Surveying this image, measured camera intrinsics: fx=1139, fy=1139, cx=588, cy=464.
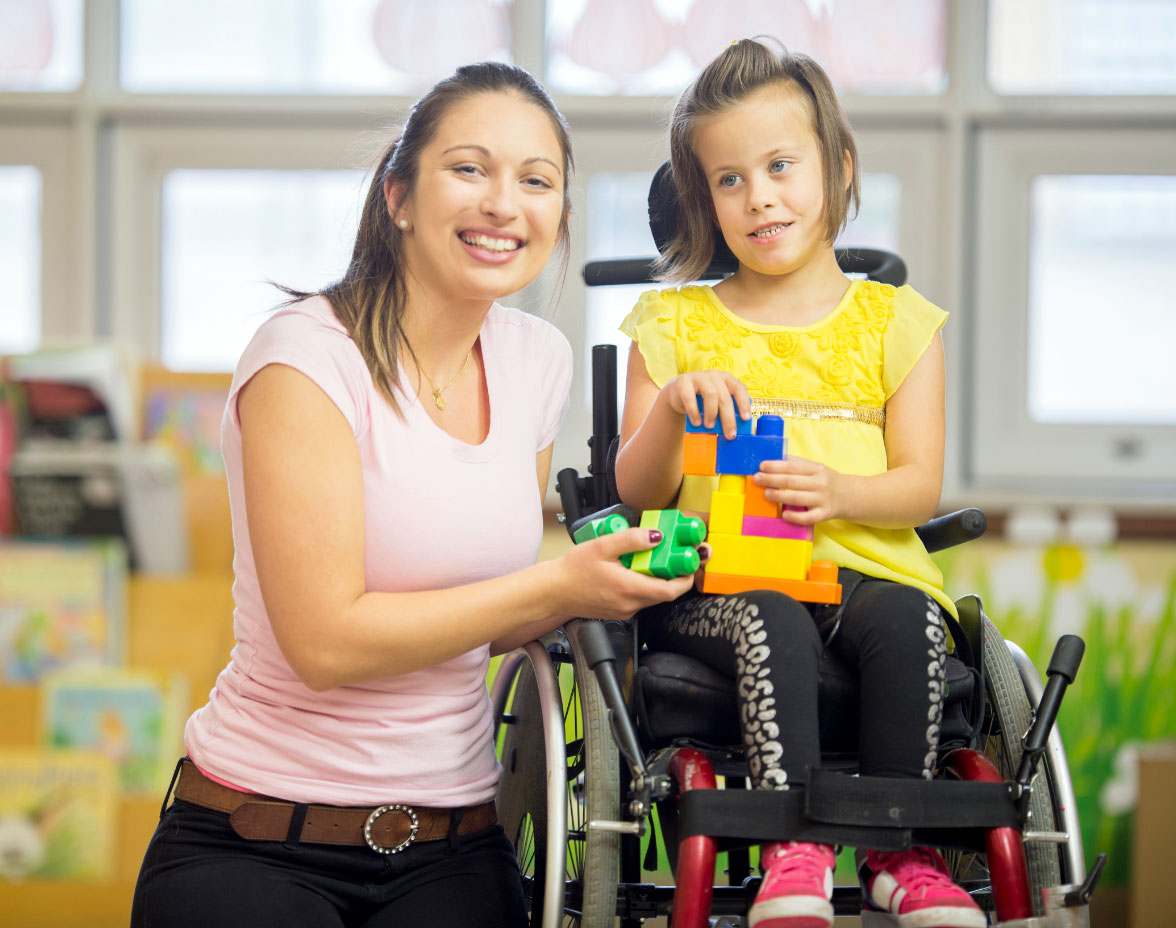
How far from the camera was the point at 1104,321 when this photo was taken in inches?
112

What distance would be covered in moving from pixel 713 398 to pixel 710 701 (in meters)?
0.31

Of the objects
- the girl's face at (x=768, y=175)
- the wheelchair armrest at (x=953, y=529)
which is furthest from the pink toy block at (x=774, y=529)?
the girl's face at (x=768, y=175)

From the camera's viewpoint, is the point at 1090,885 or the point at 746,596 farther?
the point at 746,596

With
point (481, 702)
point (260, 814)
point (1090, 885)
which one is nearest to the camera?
point (1090, 885)

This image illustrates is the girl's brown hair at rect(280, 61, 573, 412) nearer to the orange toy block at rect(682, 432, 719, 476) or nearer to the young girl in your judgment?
the young girl

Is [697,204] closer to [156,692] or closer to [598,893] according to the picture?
[598,893]

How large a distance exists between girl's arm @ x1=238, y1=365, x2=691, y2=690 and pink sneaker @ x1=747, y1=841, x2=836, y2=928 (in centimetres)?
27

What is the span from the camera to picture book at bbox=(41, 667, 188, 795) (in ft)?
8.64

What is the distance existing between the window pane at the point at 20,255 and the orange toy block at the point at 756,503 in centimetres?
234

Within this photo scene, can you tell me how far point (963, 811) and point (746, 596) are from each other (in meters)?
0.29

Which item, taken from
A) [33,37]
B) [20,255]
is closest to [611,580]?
[20,255]

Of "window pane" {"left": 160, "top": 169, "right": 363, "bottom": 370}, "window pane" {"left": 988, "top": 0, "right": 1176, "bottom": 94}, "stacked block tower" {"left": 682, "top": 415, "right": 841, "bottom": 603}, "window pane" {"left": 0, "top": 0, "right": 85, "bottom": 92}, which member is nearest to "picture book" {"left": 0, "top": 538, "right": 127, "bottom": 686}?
"window pane" {"left": 160, "top": 169, "right": 363, "bottom": 370}

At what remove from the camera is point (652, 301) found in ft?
4.93

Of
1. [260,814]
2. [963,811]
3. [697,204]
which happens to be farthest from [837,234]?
[260,814]
